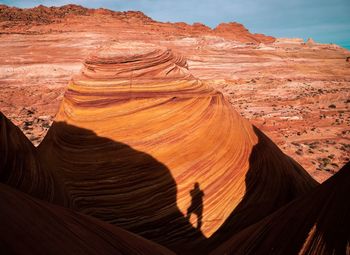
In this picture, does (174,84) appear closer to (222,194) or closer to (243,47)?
(222,194)

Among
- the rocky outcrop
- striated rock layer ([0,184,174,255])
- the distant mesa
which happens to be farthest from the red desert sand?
the rocky outcrop

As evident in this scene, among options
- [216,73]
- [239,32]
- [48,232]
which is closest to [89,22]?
[216,73]

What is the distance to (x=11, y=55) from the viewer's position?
27516 mm

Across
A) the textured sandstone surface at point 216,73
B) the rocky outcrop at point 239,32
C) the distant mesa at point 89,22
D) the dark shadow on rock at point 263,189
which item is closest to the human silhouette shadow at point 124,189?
the dark shadow on rock at point 263,189

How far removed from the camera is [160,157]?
3.08 meters

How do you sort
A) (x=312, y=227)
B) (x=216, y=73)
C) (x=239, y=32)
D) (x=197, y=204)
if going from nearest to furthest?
(x=312, y=227) < (x=197, y=204) < (x=216, y=73) < (x=239, y=32)

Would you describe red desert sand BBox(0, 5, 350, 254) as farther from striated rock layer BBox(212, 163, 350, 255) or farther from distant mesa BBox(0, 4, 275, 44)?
distant mesa BBox(0, 4, 275, 44)

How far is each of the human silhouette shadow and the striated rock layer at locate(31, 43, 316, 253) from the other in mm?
11

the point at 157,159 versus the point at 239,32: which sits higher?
the point at 239,32

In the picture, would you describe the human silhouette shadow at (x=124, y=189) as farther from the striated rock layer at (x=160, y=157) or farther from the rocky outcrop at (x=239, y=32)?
the rocky outcrop at (x=239, y=32)

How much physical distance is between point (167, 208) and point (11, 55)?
3076 centimetres

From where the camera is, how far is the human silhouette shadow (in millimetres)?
2770

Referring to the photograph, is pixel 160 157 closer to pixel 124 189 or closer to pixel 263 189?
pixel 124 189

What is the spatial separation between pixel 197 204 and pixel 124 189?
0.81 m
